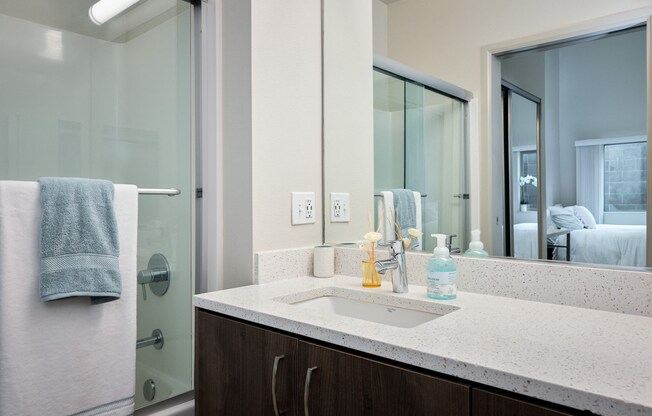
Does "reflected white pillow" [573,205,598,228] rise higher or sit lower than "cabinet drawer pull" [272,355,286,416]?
higher

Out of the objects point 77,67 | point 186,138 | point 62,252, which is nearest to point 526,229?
point 186,138

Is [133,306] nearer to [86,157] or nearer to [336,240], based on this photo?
[86,157]

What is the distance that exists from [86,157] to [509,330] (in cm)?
122

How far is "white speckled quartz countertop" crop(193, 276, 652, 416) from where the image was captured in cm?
64

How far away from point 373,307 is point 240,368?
1.38 feet

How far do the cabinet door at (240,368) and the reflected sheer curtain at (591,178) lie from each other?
0.79 meters

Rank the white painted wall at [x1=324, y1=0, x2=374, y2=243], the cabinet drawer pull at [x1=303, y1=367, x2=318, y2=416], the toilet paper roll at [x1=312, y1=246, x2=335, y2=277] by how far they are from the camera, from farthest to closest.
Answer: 1. the white painted wall at [x1=324, y1=0, x2=374, y2=243]
2. the toilet paper roll at [x1=312, y1=246, x2=335, y2=277]
3. the cabinet drawer pull at [x1=303, y1=367, x2=318, y2=416]

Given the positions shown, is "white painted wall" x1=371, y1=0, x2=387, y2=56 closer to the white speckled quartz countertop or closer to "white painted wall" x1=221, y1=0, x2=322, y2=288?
"white painted wall" x1=221, y1=0, x2=322, y2=288

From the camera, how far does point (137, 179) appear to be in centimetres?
141

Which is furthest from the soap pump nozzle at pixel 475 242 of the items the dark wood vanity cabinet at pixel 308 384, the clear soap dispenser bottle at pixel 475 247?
the dark wood vanity cabinet at pixel 308 384

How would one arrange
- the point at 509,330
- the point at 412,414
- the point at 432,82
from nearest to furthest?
the point at 412,414
the point at 509,330
the point at 432,82

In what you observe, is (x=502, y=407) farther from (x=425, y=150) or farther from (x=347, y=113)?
(x=347, y=113)

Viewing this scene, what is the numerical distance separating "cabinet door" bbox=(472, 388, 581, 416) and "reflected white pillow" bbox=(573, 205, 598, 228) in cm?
61

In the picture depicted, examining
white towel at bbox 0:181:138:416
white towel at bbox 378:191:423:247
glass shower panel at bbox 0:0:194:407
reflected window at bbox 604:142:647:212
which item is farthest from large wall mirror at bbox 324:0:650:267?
white towel at bbox 0:181:138:416
